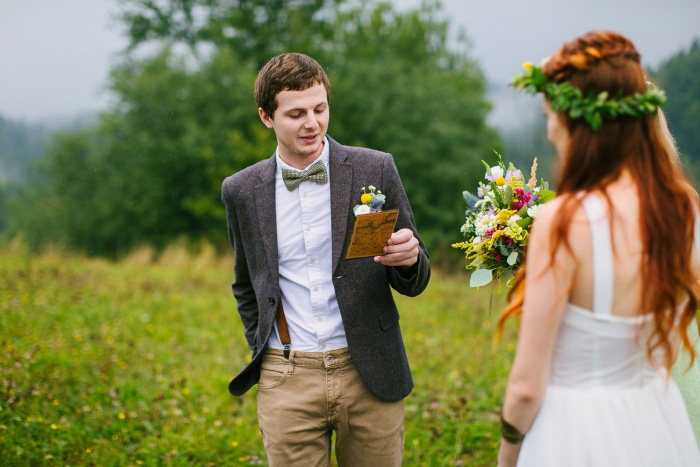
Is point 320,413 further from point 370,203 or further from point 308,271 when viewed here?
point 370,203

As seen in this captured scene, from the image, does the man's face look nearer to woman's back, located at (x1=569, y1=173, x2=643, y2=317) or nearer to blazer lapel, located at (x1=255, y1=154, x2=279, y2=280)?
blazer lapel, located at (x1=255, y1=154, x2=279, y2=280)

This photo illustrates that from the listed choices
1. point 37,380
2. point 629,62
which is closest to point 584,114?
point 629,62

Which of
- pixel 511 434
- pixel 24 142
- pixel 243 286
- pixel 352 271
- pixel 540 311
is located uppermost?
pixel 24 142

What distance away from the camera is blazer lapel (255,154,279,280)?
2.77m

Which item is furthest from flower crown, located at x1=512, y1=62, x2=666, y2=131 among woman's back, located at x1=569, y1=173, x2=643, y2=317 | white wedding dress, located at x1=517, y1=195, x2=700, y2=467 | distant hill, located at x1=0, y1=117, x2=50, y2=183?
distant hill, located at x1=0, y1=117, x2=50, y2=183

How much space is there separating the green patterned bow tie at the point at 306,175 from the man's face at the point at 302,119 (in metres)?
0.07

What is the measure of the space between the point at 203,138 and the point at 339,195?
55.3ft

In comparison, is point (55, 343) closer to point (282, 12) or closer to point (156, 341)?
point (156, 341)

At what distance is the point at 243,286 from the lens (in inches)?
121

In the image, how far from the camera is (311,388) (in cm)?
271

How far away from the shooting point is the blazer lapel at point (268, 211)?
9.07 feet

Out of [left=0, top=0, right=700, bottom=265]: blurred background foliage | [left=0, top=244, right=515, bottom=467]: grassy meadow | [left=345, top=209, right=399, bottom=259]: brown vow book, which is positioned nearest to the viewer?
[left=345, top=209, right=399, bottom=259]: brown vow book

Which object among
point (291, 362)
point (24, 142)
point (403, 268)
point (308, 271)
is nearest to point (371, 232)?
point (403, 268)

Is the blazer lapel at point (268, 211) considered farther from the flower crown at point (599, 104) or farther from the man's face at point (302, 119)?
the flower crown at point (599, 104)
